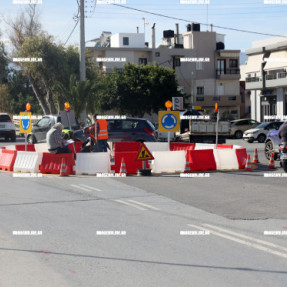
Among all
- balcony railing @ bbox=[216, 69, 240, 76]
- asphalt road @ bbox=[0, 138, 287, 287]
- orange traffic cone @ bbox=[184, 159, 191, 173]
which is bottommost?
asphalt road @ bbox=[0, 138, 287, 287]

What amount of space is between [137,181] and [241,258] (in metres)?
9.06

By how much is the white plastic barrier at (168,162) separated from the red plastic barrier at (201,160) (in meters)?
0.24

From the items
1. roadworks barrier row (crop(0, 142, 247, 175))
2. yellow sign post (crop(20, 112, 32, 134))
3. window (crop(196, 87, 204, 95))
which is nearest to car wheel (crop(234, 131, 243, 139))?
yellow sign post (crop(20, 112, 32, 134))

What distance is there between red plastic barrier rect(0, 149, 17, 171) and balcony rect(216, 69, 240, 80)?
62.7 meters

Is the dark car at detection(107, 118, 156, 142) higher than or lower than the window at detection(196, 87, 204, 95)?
lower

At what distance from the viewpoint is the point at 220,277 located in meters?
6.50

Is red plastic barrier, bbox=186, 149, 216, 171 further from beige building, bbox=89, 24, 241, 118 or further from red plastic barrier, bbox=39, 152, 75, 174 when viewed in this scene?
beige building, bbox=89, 24, 241, 118

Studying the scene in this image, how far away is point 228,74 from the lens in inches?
3177

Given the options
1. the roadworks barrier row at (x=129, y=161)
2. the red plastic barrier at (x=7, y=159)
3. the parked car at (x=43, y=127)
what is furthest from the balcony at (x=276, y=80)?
the red plastic barrier at (x=7, y=159)

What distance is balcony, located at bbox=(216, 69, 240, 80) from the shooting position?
3167 inches

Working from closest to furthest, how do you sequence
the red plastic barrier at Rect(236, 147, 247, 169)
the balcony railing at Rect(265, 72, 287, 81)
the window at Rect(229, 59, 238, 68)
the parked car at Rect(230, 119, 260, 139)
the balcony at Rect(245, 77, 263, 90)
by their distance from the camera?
the red plastic barrier at Rect(236, 147, 247, 169), the parked car at Rect(230, 119, 260, 139), the balcony railing at Rect(265, 72, 287, 81), the balcony at Rect(245, 77, 263, 90), the window at Rect(229, 59, 238, 68)

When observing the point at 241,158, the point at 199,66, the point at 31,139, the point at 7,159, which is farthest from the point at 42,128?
the point at 199,66

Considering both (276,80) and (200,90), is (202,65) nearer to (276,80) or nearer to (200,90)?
(200,90)

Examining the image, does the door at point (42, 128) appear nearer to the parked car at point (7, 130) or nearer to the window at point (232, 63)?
the parked car at point (7, 130)
